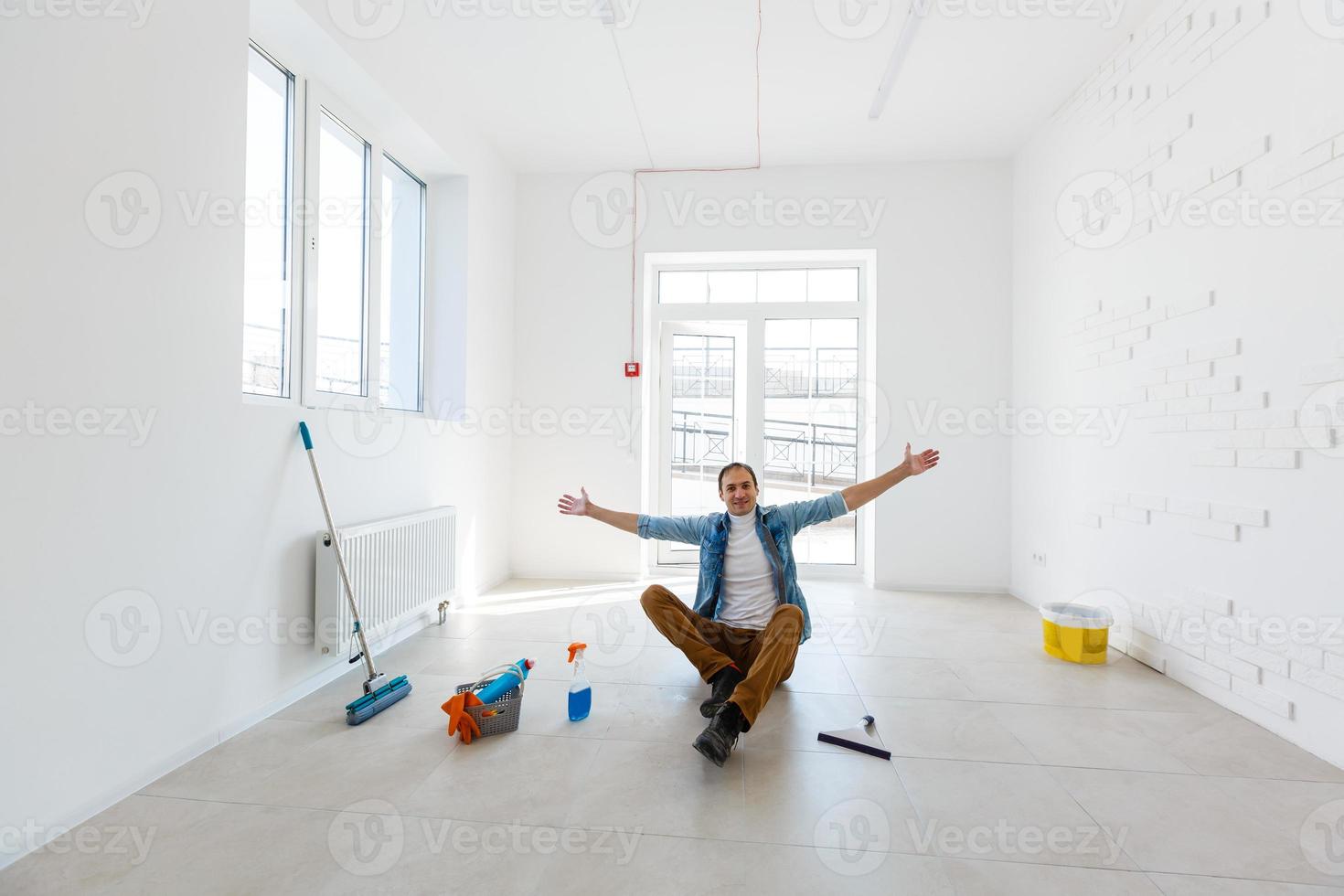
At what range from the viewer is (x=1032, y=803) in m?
1.82

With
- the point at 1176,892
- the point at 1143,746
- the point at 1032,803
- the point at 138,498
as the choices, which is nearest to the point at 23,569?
the point at 138,498

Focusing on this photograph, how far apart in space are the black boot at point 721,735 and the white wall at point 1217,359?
1.88 m

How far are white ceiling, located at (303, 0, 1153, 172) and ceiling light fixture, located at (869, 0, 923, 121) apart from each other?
1.5 inches

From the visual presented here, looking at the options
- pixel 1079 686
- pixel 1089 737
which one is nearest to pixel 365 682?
pixel 1089 737

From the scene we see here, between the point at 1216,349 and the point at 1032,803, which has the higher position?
the point at 1216,349

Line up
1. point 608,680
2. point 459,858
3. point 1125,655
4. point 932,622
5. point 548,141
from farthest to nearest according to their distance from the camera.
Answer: point 548,141 < point 932,622 < point 1125,655 < point 608,680 < point 459,858

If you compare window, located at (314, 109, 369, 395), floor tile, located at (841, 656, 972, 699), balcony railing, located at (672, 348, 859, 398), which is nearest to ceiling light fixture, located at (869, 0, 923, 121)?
balcony railing, located at (672, 348, 859, 398)

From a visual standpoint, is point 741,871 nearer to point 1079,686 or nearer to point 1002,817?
point 1002,817

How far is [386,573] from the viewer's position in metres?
2.97

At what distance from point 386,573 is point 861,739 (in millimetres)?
2126

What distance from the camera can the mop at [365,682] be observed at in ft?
7.67

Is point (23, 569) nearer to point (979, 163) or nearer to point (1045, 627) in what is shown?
point (1045, 627)

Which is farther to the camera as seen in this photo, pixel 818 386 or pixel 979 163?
pixel 818 386

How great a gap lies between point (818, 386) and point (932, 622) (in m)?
1.92
